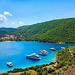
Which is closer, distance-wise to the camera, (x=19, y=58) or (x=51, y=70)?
(x=51, y=70)

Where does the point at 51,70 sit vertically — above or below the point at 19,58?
above

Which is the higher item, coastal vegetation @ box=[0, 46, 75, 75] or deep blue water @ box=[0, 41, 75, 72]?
coastal vegetation @ box=[0, 46, 75, 75]

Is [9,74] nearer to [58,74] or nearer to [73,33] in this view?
[58,74]

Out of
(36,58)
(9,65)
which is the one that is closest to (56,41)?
(36,58)

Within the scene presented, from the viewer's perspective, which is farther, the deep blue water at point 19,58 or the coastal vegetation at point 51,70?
the deep blue water at point 19,58

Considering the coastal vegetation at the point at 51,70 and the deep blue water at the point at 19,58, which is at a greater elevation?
the coastal vegetation at the point at 51,70

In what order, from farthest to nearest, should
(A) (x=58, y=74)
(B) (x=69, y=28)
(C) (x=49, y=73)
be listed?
(B) (x=69, y=28)
(C) (x=49, y=73)
(A) (x=58, y=74)

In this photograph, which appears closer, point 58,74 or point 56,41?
point 58,74

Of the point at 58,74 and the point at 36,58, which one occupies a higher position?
the point at 58,74

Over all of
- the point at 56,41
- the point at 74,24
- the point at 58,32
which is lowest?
the point at 56,41

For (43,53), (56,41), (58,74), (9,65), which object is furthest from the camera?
(56,41)

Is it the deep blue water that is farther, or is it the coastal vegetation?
the deep blue water
